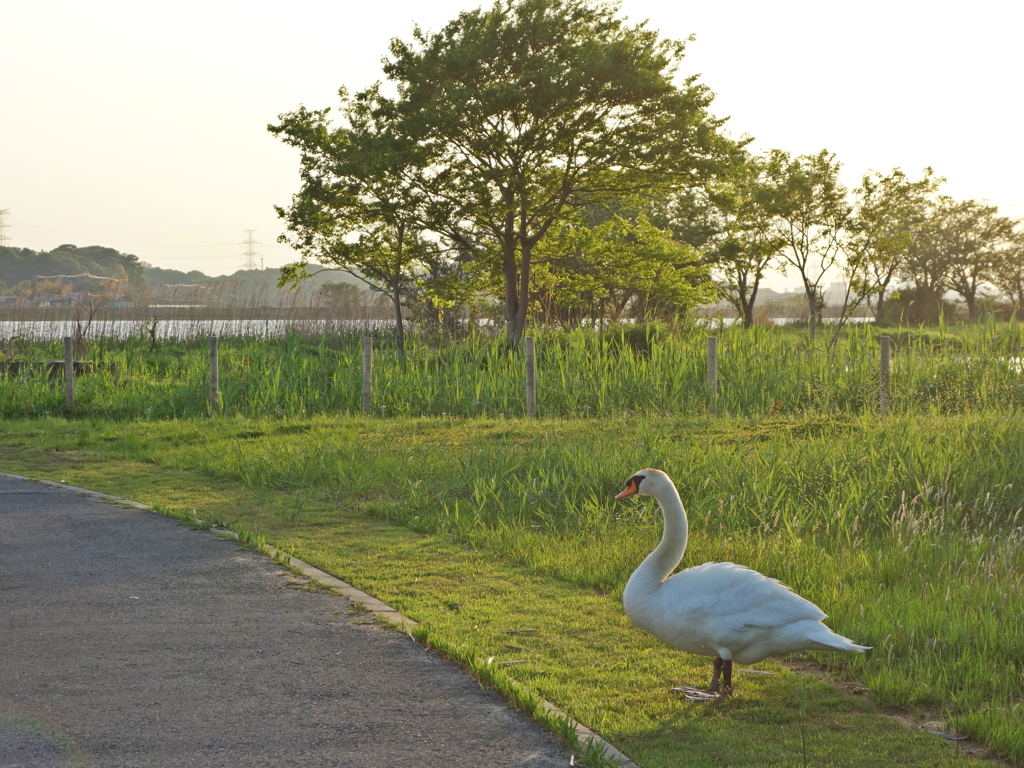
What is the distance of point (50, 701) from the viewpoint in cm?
460

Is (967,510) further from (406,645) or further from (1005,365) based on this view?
(1005,365)

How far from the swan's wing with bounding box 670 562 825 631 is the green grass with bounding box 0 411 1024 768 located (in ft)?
1.64

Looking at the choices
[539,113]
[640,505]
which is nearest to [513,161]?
[539,113]

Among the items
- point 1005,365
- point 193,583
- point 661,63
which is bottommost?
point 193,583

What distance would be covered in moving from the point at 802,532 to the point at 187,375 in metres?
14.9

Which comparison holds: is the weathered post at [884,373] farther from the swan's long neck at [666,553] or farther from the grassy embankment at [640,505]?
the swan's long neck at [666,553]

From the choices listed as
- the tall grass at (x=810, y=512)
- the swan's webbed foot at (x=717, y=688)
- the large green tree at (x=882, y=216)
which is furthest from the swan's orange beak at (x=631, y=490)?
the large green tree at (x=882, y=216)

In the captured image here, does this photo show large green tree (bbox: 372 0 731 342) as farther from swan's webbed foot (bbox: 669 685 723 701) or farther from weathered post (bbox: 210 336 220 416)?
swan's webbed foot (bbox: 669 685 723 701)

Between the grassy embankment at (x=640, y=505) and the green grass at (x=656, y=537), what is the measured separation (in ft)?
0.08

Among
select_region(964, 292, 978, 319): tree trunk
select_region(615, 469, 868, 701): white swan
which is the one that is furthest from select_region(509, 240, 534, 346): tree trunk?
select_region(964, 292, 978, 319): tree trunk

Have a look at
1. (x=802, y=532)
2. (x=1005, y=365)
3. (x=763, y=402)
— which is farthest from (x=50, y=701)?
(x=1005, y=365)

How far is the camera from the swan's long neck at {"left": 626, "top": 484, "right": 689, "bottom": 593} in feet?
15.6

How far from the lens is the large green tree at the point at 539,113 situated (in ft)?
90.1

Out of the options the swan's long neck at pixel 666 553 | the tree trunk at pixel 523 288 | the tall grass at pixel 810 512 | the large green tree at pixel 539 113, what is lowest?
the tall grass at pixel 810 512
